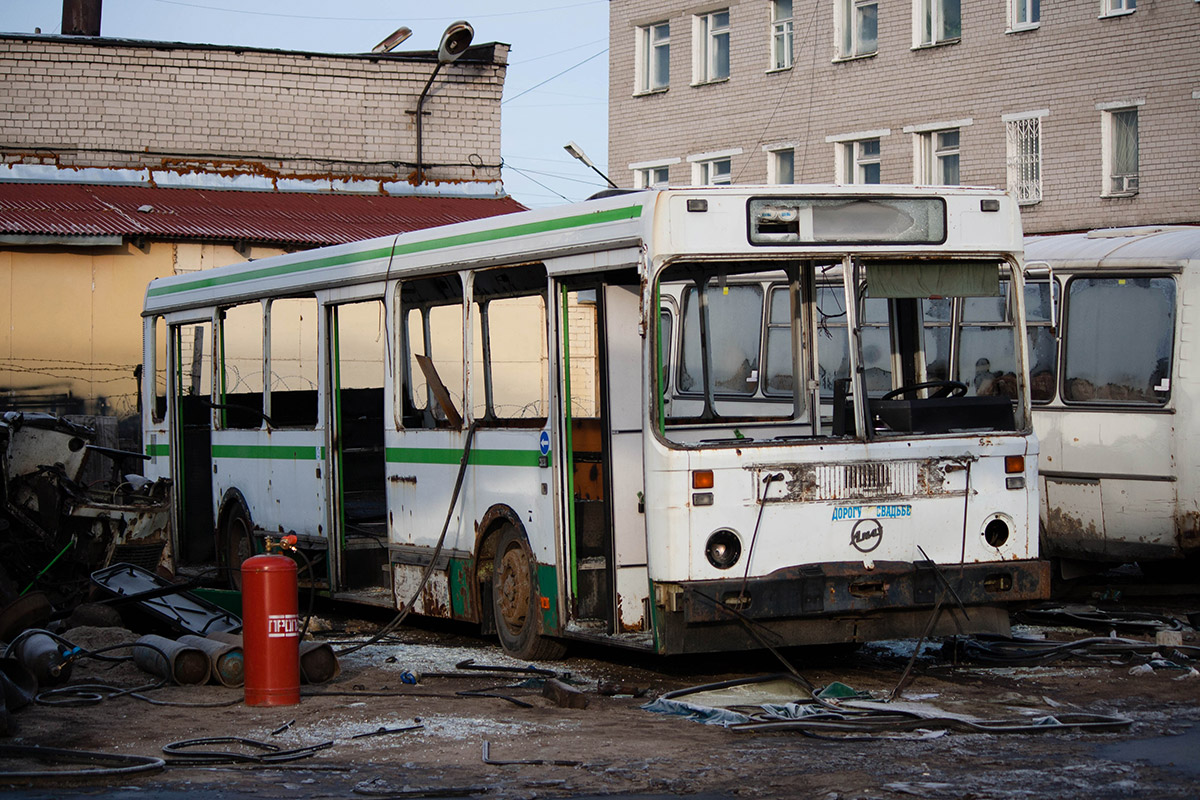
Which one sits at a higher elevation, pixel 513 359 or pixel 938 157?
pixel 938 157

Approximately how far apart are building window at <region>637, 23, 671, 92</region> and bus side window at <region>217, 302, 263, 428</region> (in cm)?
2550

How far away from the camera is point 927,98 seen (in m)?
33.0

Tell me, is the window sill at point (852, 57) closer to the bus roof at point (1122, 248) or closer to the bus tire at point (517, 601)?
the bus roof at point (1122, 248)

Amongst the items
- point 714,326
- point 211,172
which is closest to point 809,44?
point 211,172

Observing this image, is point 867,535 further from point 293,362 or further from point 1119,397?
point 293,362

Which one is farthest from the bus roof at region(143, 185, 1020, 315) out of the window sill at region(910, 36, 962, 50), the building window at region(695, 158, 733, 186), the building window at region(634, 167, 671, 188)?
the building window at region(634, 167, 671, 188)

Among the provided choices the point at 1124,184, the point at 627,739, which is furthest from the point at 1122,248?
the point at 1124,184

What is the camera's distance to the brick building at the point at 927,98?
28.9 metres

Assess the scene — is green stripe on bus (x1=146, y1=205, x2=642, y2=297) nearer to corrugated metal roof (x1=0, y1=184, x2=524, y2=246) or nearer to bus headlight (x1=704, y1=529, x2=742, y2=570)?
bus headlight (x1=704, y1=529, x2=742, y2=570)

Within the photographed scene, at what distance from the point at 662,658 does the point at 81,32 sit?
27364 mm

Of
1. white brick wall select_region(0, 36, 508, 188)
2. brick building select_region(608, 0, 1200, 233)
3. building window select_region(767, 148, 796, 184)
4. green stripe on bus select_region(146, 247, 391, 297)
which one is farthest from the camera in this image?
building window select_region(767, 148, 796, 184)

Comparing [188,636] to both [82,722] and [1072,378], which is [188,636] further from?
[1072,378]

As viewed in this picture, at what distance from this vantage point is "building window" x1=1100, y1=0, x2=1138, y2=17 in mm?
29172

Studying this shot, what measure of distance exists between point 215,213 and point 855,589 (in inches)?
786
